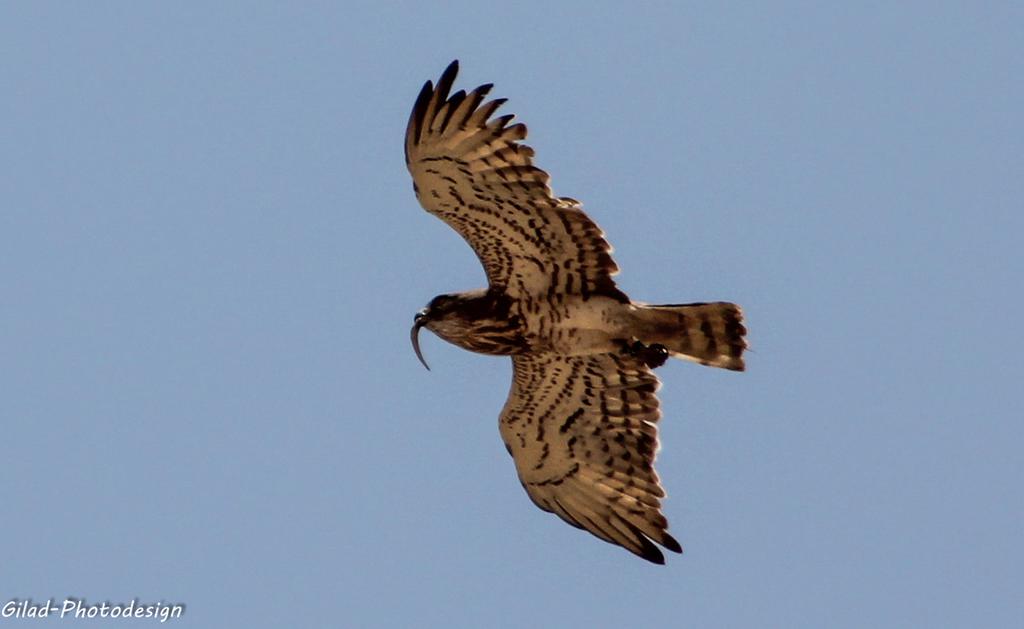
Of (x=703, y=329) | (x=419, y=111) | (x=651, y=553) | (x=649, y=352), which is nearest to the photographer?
(x=419, y=111)

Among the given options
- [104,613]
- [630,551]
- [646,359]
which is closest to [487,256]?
[646,359]

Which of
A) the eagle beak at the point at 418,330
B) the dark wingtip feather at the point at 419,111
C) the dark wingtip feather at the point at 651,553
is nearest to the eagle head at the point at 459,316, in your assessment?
the eagle beak at the point at 418,330

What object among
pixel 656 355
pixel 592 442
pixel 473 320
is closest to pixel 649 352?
pixel 656 355

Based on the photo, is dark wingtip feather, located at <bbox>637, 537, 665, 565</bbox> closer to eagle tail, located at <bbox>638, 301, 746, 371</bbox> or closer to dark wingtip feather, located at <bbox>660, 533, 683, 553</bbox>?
dark wingtip feather, located at <bbox>660, 533, 683, 553</bbox>

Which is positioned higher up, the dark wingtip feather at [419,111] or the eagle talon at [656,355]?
the dark wingtip feather at [419,111]

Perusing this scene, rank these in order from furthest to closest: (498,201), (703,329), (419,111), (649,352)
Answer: (649,352), (703,329), (498,201), (419,111)

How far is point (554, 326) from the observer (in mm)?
12438

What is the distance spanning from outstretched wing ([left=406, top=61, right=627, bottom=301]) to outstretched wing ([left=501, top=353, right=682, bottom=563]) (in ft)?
2.27

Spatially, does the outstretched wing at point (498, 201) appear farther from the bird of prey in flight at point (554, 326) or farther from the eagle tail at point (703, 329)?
the eagle tail at point (703, 329)

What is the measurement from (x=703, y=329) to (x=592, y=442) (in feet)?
4.28

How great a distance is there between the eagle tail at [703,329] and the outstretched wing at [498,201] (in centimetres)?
29

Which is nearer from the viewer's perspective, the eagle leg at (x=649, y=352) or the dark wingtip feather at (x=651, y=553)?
the eagle leg at (x=649, y=352)

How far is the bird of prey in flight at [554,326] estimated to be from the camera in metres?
11.8

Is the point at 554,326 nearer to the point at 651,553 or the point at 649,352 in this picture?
the point at 649,352
